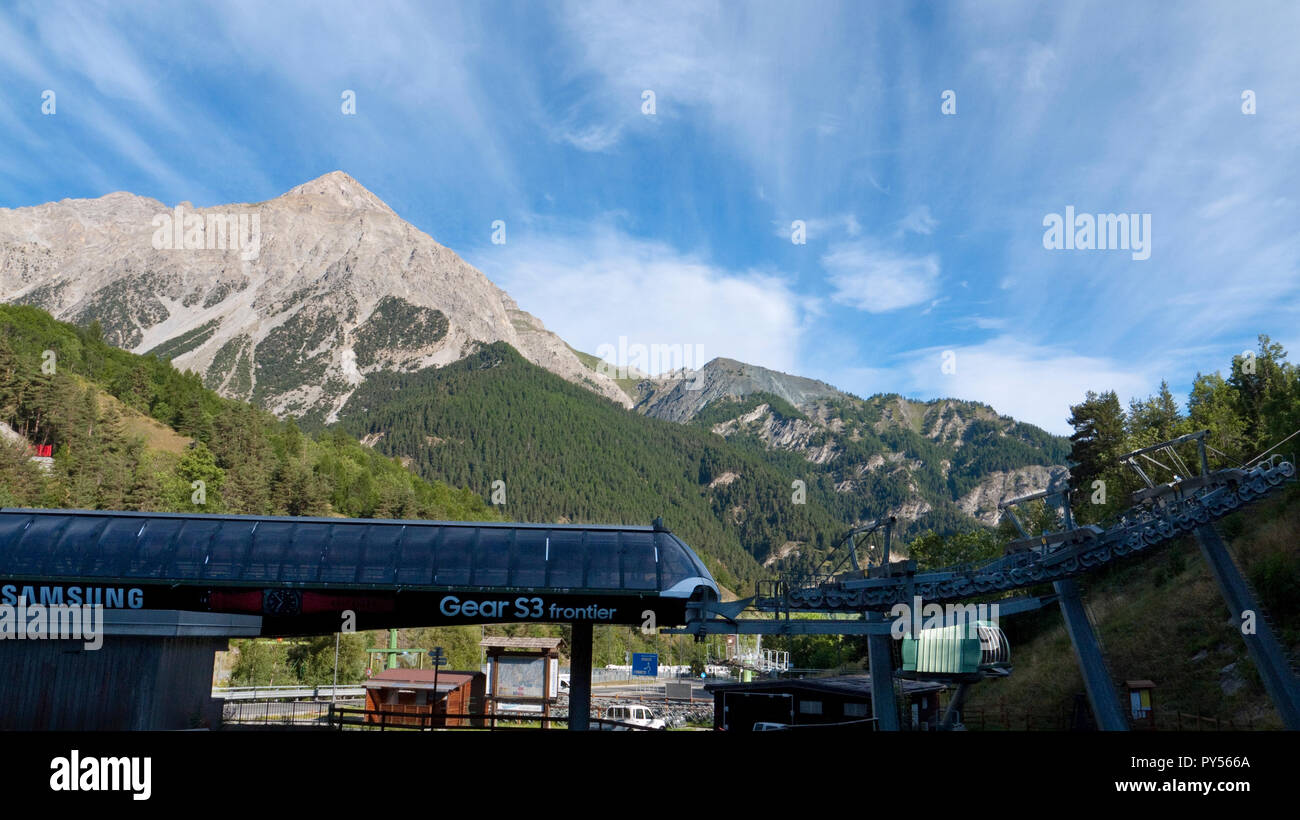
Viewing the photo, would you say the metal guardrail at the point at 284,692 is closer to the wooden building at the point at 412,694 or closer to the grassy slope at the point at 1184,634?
the wooden building at the point at 412,694

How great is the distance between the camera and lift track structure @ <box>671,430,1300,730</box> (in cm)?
2697

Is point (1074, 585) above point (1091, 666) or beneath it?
above

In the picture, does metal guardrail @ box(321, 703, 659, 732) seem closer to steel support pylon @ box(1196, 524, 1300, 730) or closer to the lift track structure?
the lift track structure

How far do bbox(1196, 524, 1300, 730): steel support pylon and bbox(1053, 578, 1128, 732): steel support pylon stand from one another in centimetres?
454

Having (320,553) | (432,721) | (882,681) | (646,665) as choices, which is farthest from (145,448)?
(882,681)

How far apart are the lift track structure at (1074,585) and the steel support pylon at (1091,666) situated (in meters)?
0.03

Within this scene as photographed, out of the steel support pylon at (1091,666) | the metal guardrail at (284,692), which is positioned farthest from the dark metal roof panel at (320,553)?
the metal guardrail at (284,692)

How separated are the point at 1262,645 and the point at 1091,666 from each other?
17.3 feet

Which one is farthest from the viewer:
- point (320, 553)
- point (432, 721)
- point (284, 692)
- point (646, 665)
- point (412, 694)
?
point (646, 665)

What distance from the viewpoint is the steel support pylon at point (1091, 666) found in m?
27.9

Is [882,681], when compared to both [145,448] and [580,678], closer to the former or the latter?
[580,678]

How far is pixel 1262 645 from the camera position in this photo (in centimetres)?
2706

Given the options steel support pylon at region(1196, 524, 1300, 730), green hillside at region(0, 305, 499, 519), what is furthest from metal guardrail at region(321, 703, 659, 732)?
green hillside at region(0, 305, 499, 519)

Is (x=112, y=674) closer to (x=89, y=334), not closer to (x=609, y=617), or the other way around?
(x=609, y=617)
